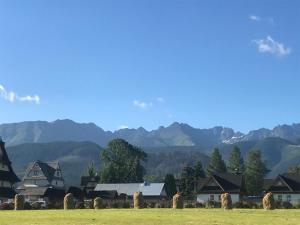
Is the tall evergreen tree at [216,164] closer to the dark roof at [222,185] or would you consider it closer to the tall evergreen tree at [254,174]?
the tall evergreen tree at [254,174]

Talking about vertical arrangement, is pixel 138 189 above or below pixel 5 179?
below

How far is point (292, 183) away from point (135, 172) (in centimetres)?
4694

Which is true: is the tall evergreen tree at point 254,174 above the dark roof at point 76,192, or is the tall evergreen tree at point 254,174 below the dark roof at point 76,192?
above

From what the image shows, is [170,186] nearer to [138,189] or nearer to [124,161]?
[138,189]

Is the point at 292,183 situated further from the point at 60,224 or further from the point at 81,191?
the point at 60,224

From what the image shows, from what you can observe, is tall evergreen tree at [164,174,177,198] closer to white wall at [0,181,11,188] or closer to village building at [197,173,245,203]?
village building at [197,173,245,203]

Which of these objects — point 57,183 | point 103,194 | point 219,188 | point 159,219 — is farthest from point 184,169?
point 159,219

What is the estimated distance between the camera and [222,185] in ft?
355

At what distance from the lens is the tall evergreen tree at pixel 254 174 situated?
126m

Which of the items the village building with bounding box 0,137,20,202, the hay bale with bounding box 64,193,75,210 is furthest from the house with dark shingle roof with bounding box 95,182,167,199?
the hay bale with bounding box 64,193,75,210

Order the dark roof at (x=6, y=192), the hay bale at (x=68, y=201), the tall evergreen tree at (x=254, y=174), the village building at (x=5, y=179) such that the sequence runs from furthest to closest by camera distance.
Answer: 1. the tall evergreen tree at (x=254, y=174)
2. the village building at (x=5, y=179)
3. the dark roof at (x=6, y=192)
4. the hay bale at (x=68, y=201)

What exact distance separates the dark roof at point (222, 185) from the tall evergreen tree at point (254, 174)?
51.4ft

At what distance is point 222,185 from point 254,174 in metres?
25.9

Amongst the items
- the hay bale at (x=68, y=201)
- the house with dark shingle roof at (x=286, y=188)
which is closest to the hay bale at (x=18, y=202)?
the hay bale at (x=68, y=201)
